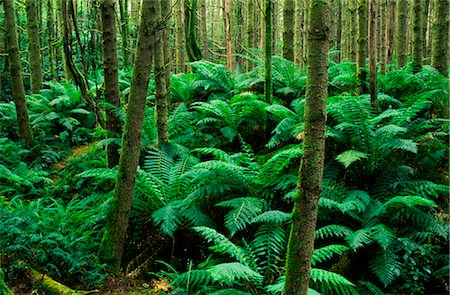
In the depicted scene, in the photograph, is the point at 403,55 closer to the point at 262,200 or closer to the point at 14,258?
the point at 262,200

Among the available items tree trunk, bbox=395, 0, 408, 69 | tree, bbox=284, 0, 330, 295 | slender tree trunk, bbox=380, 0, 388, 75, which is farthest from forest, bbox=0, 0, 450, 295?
slender tree trunk, bbox=380, 0, 388, 75

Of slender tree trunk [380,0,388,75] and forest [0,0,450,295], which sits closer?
forest [0,0,450,295]

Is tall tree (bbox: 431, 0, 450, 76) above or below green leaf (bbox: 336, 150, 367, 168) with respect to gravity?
above

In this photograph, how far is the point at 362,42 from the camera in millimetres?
6633

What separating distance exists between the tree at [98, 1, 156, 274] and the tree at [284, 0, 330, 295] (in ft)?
6.91

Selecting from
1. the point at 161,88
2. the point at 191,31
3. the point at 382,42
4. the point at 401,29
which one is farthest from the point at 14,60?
the point at 382,42

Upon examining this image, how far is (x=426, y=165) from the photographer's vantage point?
5.10 m

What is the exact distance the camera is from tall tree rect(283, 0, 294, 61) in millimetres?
7411

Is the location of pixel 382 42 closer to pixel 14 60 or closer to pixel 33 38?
pixel 33 38

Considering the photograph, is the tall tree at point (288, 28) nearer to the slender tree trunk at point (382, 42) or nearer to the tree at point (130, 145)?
the slender tree trunk at point (382, 42)

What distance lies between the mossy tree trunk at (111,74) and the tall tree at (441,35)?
541cm

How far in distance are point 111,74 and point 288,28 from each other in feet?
12.3

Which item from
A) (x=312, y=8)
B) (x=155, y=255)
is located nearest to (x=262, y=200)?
(x=155, y=255)

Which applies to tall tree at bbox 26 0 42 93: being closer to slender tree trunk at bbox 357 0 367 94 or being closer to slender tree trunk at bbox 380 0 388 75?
slender tree trunk at bbox 357 0 367 94
